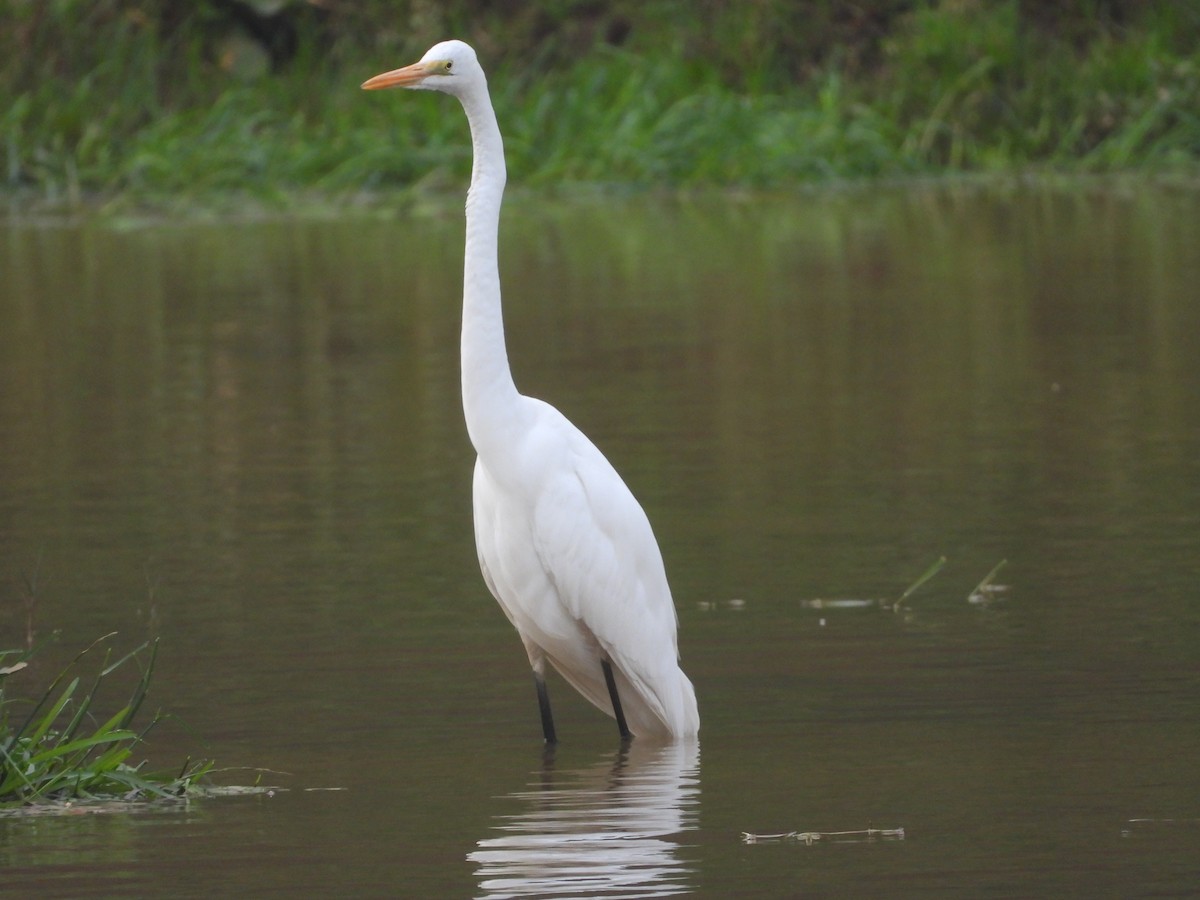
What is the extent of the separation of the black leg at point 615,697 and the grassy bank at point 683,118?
42.1ft

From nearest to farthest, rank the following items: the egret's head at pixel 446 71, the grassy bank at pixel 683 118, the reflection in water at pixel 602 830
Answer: the reflection in water at pixel 602 830
the egret's head at pixel 446 71
the grassy bank at pixel 683 118

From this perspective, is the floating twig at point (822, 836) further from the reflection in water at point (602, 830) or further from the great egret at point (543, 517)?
the great egret at point (543, 517)

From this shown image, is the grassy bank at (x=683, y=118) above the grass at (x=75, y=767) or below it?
above

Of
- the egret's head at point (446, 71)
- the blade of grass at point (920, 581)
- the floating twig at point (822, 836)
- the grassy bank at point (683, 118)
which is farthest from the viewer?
the grassy bank at point (683, 118)

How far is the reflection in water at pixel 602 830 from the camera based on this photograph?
3.97m

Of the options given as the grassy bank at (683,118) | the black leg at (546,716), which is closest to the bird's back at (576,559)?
the black leg at (546,716)

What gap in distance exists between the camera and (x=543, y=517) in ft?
16.3

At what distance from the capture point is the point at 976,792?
4438 mm

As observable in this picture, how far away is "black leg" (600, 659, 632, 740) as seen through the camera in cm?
515

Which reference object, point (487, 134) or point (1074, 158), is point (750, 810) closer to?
point (487, 134)

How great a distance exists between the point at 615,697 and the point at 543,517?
452mm

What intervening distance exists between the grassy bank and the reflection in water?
1318cm

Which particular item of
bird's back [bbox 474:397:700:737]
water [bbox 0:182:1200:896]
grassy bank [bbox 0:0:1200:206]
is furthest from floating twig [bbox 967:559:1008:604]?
grassy bank [bbox 0:0:1200:206]

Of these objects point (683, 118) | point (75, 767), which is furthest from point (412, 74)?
point (683, 118)
